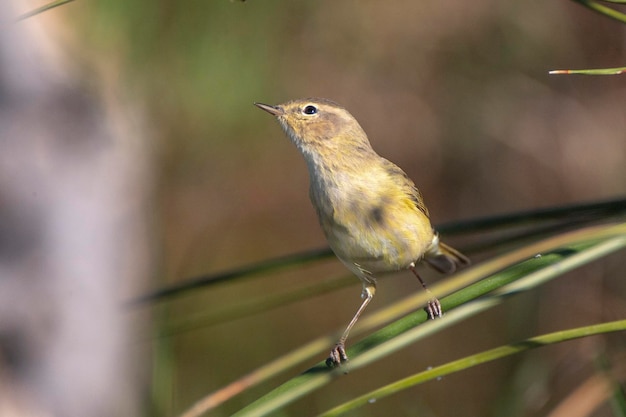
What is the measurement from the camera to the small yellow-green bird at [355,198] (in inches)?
76.1

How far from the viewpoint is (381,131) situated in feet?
20.4

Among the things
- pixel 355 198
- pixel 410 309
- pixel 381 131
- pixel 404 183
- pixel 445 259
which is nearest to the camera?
pixel 410 309

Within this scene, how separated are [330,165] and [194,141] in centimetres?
437

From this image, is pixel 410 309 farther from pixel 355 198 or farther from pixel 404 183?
pixel 404 183

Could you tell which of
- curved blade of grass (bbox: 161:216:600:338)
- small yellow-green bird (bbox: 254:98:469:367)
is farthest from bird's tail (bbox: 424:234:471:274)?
curved blade of grass (bbox: 161:216:600:338)

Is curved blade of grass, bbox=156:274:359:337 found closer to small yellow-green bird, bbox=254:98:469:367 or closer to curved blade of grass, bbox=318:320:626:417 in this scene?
small yellow-green bird, bbox=254:98:469:367

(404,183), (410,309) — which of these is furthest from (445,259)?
(410,309)

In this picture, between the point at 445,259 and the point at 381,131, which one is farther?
the point at 381,131

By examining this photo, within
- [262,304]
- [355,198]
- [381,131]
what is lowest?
[262,304]

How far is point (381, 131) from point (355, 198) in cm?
429

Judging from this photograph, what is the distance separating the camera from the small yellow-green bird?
1934mm

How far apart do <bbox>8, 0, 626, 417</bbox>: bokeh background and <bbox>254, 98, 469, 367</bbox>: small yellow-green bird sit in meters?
3.06

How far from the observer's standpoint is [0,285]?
9.94 feet

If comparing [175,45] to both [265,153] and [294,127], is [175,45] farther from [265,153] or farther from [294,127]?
[294,127]
